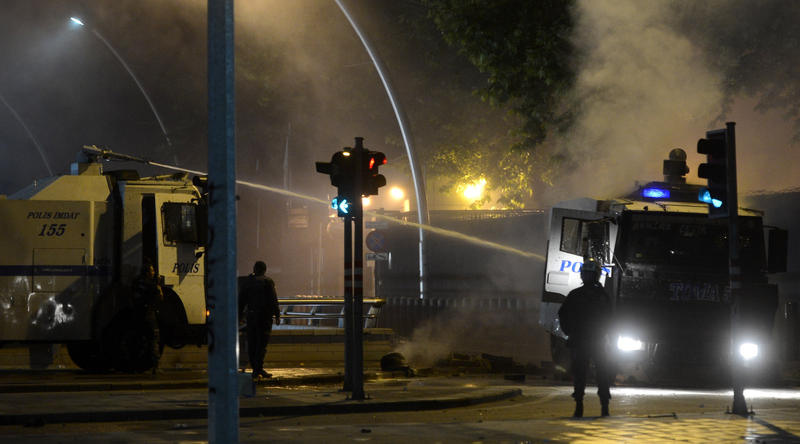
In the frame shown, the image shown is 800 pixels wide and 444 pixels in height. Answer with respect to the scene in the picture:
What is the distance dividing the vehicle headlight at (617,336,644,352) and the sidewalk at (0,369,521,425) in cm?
207

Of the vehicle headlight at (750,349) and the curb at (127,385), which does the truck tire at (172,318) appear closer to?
the curb at (127,385)

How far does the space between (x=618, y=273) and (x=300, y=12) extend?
3009cm

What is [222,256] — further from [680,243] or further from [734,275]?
[680,243]

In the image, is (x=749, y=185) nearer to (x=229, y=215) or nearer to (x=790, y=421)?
(x=790, y=421)

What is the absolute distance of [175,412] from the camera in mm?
11836

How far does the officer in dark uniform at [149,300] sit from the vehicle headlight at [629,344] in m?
6.39

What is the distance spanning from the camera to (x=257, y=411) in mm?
12180

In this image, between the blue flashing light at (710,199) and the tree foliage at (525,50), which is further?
the tree foliage at (525,50)

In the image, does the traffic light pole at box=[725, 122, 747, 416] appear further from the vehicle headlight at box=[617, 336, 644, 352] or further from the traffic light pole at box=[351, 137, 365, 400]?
the traffic light pole at box=[351, 137, 365, 400]

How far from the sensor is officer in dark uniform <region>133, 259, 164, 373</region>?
1656 centimetres

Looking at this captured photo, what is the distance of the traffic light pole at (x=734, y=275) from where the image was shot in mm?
12062

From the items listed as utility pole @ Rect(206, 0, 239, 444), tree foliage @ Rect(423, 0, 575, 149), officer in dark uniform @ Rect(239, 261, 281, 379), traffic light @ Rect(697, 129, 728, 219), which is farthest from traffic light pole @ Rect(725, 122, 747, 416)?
tree foliage @ Rect(423, 0, 575, 149)

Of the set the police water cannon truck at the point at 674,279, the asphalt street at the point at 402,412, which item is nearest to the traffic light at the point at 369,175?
the asphalt street at the point at 402,412

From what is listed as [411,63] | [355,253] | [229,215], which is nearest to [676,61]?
[355,253]
